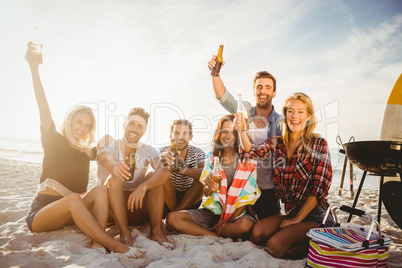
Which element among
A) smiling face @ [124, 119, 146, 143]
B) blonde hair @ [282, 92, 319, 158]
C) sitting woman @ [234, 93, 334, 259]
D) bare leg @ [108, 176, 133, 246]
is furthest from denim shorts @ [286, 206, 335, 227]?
smiling face @ [124, 119, 146, 143]

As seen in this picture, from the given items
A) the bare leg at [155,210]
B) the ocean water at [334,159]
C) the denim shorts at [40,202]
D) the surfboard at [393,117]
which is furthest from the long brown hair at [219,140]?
the ocean water at [334,159]

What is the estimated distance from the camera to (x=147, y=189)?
3.29m

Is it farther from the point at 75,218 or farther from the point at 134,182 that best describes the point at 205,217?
the point at 75,218

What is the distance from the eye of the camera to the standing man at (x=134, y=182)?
3.07 metres

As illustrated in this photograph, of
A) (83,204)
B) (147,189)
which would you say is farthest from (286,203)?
(83,204)

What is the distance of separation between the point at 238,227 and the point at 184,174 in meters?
1.10

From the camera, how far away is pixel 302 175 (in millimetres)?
3031

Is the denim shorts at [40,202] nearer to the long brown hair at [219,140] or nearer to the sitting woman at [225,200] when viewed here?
the sitting woman at [225,200]

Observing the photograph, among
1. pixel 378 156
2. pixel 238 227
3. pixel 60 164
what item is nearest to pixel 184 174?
pixel 238 227

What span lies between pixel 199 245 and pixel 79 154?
1.87m

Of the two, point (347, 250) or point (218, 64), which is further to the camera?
point (218, 64)

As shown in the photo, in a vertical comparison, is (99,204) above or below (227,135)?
below

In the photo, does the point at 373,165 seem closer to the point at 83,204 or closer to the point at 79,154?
the point at 83,204

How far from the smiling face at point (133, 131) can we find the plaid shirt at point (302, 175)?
1.90 meters
